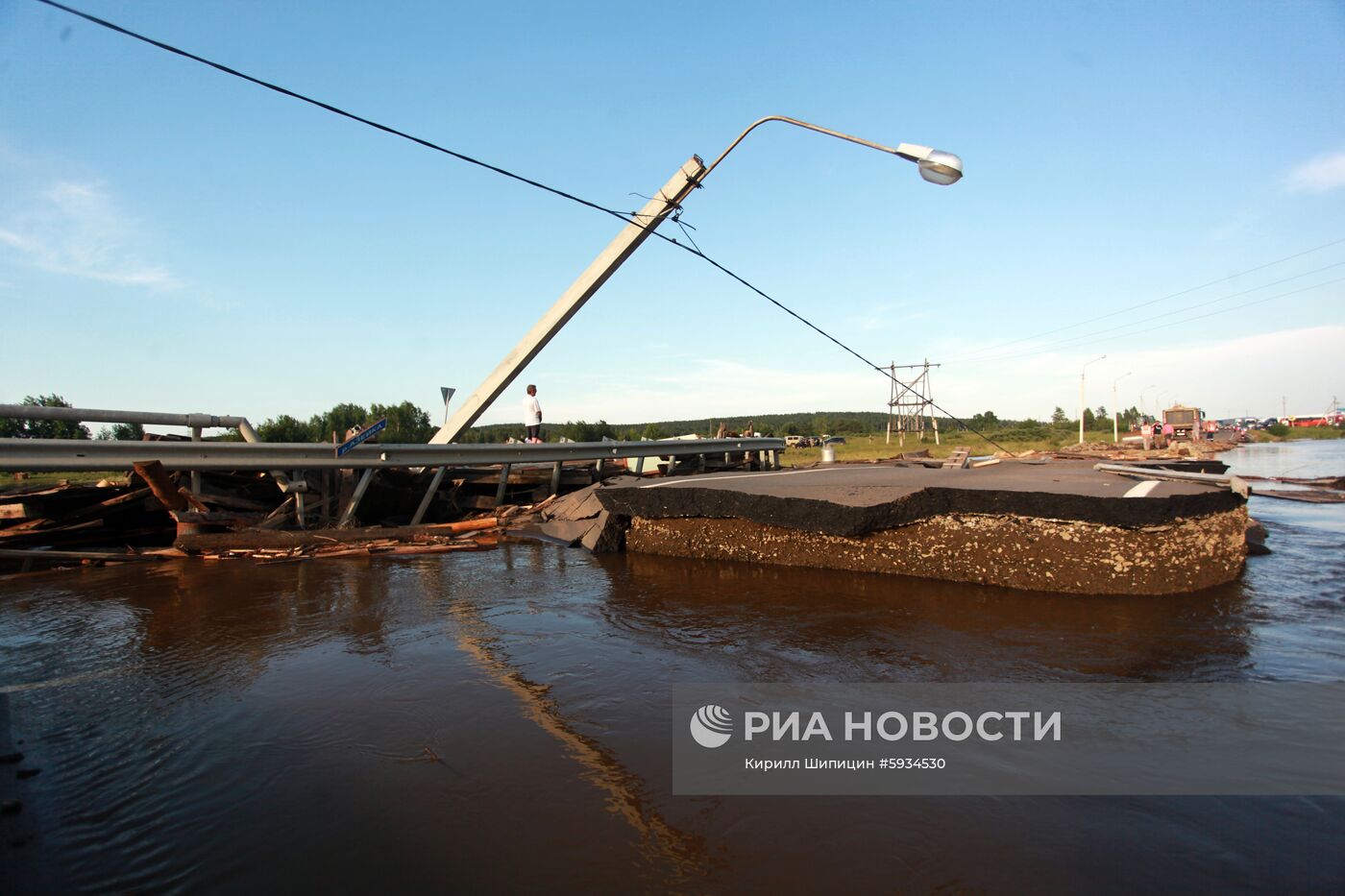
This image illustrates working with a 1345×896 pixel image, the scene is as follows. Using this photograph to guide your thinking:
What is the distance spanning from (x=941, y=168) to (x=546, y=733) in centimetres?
578

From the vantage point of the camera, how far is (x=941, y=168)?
605 centimetres

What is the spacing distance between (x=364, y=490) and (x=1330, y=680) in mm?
8896

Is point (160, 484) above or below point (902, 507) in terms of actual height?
above

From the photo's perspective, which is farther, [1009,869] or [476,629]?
[476,629]

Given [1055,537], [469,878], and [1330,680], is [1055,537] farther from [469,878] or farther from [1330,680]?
[469,878]

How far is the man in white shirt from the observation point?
1188 centimetres

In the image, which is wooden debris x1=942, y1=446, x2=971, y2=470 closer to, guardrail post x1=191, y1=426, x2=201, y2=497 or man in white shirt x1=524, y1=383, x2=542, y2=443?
man in white shirt x1=524, y1=383, x2=542, y2=443

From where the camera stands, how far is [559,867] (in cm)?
192

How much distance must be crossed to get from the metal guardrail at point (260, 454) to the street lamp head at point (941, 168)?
19.7 feet

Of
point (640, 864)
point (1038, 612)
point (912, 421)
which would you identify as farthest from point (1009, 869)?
point (912, 421)

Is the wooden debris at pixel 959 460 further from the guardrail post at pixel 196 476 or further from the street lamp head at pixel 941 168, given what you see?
the guardrail post at pixel 196 476

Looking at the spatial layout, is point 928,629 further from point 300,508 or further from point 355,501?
point 300,508

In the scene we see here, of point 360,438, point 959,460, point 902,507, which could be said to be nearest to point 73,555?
point 360,438

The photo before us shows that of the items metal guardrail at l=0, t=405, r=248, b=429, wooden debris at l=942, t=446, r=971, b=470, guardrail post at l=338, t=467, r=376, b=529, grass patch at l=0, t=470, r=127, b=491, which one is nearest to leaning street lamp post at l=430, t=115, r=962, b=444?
guardrail post at l=338, t=467, r=376, b=529
